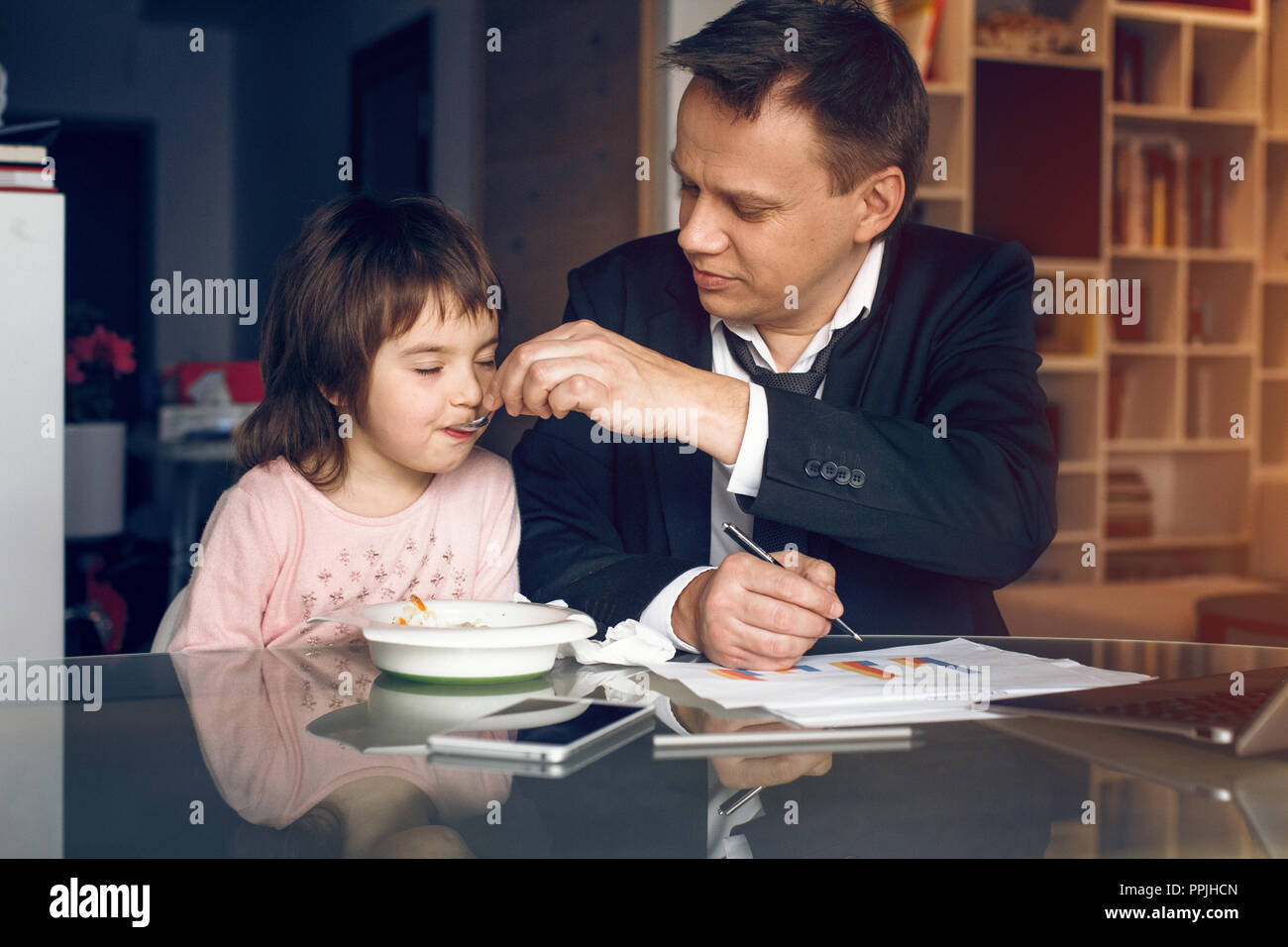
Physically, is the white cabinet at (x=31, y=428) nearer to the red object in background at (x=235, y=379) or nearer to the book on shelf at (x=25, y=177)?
the book on shelf at (x=25, y=177)

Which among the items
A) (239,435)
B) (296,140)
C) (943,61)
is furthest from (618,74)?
(296,140)

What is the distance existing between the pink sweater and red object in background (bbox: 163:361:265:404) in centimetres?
311

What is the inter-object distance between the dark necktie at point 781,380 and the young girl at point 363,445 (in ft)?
1.02

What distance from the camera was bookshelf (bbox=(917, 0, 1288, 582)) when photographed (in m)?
3.96

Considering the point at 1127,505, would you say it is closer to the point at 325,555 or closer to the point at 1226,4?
the point at 1226,4

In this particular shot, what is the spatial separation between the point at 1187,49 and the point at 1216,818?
14.4 feet

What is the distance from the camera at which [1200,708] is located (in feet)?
2.68

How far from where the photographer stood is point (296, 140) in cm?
699

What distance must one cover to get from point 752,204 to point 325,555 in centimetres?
64

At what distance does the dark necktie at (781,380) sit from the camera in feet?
4.64

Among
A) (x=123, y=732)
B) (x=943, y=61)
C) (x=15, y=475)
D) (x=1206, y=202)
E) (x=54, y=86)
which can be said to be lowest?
(x=123, y=732)

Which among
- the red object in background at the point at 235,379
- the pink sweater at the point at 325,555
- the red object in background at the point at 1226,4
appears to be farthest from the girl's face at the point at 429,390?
the red object in background at the point at 1226,4

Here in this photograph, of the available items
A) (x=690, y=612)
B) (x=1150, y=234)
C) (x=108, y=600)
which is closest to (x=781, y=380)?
(x=690, y=612)
